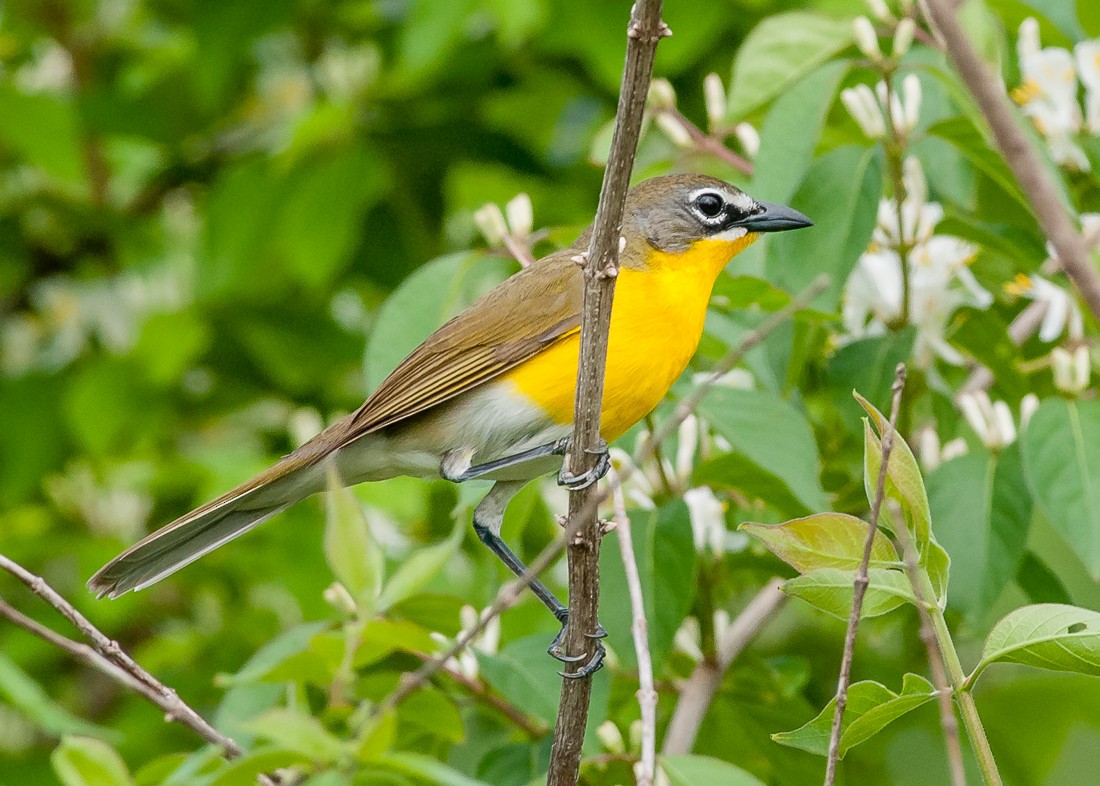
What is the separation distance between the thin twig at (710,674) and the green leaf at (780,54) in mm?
1201

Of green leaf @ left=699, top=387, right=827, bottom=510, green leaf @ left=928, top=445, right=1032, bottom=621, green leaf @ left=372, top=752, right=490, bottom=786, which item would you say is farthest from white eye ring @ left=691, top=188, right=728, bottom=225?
green leaf @ left=372, top=752, right=490, bottom=786

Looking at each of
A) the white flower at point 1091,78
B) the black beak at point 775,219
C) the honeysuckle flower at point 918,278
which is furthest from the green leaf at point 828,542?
the white flower at point 1091,78

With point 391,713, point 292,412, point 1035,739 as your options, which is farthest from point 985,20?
point 292,412

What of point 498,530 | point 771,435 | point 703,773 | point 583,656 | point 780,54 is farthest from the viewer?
point 498,530

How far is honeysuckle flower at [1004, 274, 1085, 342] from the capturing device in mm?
3434

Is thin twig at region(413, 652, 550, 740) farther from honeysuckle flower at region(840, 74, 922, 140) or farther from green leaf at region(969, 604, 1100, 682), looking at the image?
honeysuckle flower at region(840, 74, 922, 140)

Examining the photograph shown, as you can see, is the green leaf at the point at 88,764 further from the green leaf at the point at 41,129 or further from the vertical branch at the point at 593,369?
the green leaf at the point at 41,129

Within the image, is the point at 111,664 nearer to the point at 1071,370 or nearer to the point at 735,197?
the point at 735,197

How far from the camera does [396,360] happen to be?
→ 339cm

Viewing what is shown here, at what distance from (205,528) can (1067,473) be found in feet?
7.00

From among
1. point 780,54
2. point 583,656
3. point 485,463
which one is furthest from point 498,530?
point 780,54

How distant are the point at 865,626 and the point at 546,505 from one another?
37.9 inches

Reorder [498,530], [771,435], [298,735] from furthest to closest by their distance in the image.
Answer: [498,530], [771,435], [298,735]

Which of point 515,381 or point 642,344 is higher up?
point 642,344
